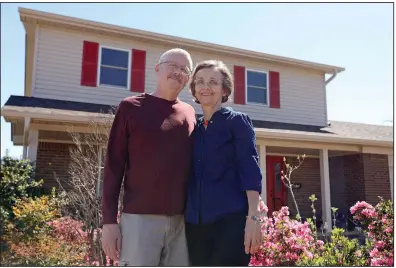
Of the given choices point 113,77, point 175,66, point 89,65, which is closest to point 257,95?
point 113,77

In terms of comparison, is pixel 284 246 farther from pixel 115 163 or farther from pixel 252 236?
pixel 115 163

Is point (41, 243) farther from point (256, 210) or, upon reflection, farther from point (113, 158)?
point (256, 210)

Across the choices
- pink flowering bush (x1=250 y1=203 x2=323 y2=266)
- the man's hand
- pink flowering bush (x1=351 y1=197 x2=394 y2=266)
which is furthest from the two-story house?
the man's hand

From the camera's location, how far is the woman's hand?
194 cm

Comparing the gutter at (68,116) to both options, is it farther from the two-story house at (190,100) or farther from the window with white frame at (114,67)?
the window with white frame at (114,67)

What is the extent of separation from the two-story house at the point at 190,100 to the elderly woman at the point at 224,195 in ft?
19.7

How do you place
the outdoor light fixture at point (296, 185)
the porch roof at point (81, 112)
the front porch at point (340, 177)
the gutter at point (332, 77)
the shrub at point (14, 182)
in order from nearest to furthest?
the shrub at point (14, 182)
the porch roof at point (81, 112)
the front porch at point (340, 177)
the outdoor light fixture at point (296, 185)
the gutter at point (332, 77)

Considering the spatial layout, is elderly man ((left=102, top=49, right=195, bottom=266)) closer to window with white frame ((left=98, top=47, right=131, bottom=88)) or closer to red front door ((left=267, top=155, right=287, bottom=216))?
window with white frame ((left=98, top=47, right=131, bottom=88))

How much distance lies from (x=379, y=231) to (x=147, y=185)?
11.7 feet

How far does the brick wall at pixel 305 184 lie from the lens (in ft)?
41.3

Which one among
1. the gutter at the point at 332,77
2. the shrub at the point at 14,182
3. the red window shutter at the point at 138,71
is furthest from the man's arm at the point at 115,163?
the gutter at the point at 332,77

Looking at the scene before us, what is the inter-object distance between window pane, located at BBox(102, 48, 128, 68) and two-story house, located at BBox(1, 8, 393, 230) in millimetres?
29

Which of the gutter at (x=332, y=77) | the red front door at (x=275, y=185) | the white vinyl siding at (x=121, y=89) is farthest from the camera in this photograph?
the gutter at (x=332, y=77)

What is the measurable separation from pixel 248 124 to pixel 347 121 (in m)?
14.6
